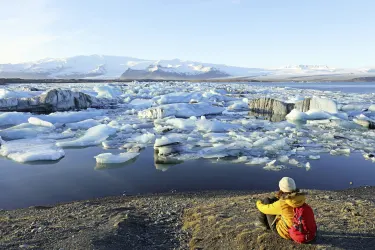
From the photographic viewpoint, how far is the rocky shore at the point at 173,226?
283cm

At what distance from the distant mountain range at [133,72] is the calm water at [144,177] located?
94539 millimetres

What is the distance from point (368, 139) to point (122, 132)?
688 centimetres

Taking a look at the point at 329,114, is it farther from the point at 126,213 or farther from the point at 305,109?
the point at 126,213

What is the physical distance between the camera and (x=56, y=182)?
5.55 meters

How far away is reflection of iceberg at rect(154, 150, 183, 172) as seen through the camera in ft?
21.4

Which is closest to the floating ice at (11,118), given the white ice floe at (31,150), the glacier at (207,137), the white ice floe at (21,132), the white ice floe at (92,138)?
the glacier at (207,137)

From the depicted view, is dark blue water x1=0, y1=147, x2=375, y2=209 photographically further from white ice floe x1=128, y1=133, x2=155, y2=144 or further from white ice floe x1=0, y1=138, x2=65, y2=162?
white ice floe x1=128, y1=133, x2=155, y2=144

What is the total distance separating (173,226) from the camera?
346 centimetres

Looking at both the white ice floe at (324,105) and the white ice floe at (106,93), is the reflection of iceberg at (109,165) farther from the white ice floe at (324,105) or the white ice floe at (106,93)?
the white ice floe at (106,93)

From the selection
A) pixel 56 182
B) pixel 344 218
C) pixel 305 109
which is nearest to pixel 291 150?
pixel 344 218

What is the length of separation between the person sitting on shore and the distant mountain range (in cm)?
9853

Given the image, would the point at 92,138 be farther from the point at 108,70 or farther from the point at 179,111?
the point at 108,70

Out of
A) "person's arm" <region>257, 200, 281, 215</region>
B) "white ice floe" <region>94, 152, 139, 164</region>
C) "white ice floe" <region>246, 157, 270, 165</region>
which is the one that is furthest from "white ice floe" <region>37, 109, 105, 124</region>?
"person's arm" <region>257, 200, 281, 215</region>

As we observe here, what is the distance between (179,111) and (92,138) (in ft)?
19.4
